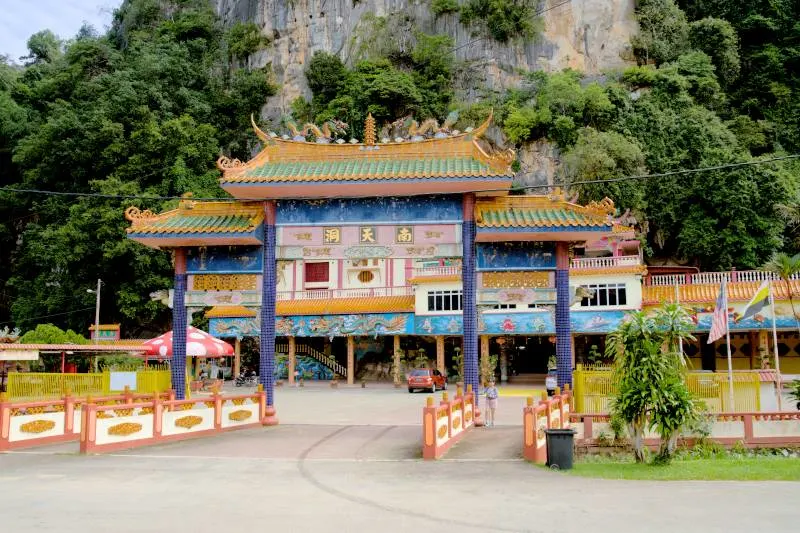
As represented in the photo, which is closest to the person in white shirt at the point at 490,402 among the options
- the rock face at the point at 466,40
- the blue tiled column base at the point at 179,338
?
the blue tiled column base at the point at 179,338

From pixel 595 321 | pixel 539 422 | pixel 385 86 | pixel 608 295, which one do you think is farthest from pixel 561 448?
pixel 385 86

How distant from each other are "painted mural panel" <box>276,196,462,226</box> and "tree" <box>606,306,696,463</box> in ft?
18.1

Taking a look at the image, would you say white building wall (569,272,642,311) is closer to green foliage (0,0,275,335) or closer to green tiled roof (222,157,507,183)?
green tiled roof (222,157,507,183)

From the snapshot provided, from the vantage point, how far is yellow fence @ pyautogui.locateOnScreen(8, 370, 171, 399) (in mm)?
16686

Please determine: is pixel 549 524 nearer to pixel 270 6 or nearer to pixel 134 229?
pixel 134 229

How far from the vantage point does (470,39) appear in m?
51.2

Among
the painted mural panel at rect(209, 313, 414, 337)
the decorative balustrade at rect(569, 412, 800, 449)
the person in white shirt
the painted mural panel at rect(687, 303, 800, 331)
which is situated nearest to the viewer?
the decorative balustrade at rect(569, 412, 800, 449)

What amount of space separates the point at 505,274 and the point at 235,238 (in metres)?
6.21

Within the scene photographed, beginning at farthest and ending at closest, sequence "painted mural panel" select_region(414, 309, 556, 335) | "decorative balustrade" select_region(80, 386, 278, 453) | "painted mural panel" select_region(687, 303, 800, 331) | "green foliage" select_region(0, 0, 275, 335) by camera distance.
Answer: "green foliage" select_region(0, 0, 275, 335) < "painted mural panel" select_region(414, 309, 556, 335) < "painted mural panel" select_region(687, 303, 800, 331) < "decorative balustrade" select_region(80, 386, 278, 453)

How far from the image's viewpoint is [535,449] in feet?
39.8

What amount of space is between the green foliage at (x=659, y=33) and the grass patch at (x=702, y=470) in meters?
42.8

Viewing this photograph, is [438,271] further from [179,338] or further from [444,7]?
[179,338]

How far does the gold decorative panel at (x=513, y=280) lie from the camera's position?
54.7 ft

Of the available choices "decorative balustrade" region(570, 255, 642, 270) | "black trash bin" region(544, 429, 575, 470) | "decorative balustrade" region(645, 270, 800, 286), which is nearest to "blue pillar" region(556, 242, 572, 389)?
"black trash bin" region(544, 429, 575, 470)
